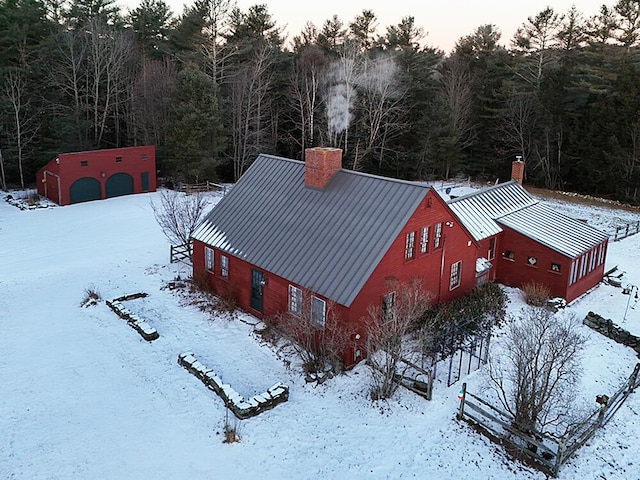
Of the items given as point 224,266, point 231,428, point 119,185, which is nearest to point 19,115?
point 119,185

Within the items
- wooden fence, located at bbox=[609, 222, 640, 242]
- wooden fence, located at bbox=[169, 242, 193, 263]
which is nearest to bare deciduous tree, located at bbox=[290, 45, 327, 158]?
wooden fence, located at bbox=[169, 242, 193, 263]

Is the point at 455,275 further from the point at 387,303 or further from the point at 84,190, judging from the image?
the point at 84,190

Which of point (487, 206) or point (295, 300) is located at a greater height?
point (487, 206)

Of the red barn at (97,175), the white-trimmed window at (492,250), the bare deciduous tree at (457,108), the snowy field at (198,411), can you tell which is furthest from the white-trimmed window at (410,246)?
the bare deciduous tree at (457,108)

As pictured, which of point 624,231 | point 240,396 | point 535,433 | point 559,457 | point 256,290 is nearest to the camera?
point 559,457

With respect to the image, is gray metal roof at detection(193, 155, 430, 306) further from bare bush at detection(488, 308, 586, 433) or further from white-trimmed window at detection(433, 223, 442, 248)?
bare bush at detection(488, 308, 586, 433)

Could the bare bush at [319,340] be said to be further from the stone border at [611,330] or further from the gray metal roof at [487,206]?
the stone border at [611,330]
